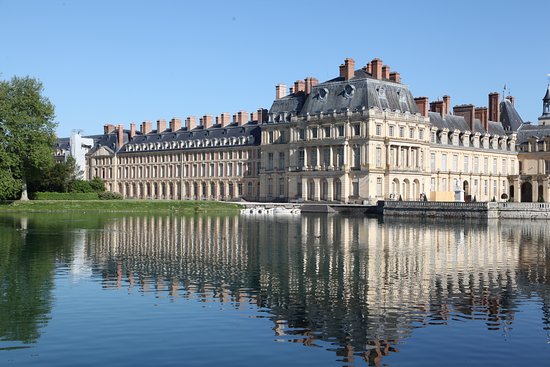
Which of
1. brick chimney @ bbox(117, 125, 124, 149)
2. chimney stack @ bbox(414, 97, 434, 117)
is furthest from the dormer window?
brick chimney @ bbox(117, 125, 124, 149)

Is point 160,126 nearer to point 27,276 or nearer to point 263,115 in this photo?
point 263,115

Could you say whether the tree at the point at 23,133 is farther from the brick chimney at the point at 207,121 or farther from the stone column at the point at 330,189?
the brick chimney at the point at 207,121

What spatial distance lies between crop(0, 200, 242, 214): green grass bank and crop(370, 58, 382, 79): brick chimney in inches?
852

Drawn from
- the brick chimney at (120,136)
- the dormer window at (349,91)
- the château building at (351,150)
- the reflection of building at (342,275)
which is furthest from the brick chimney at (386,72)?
the brick chimney at (120,136)

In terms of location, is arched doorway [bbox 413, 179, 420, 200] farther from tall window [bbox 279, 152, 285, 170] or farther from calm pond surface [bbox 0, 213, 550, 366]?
calm pond surface [bbox 0, 213, 550, 366]

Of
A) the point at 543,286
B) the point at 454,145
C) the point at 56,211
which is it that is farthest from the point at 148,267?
the point at 454,145

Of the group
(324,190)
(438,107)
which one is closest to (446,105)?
(438,107)

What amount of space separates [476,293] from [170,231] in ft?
88.0

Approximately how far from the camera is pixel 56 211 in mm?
69875

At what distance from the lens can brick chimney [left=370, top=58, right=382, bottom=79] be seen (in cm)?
8700

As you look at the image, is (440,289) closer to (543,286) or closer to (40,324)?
(543,286)

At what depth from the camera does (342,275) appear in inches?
1008

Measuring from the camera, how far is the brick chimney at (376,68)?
87.0m

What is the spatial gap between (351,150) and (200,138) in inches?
1269
